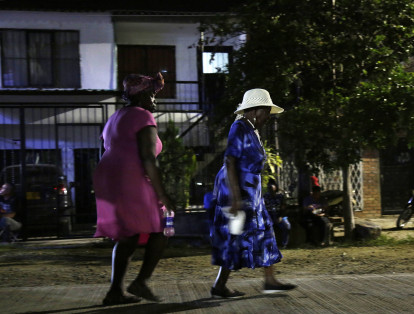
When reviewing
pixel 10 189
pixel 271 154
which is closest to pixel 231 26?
pixel 271 154

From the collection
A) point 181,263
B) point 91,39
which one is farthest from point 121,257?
point 91,39

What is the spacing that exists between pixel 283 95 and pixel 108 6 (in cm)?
917

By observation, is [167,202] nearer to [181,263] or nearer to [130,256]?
[130,256]

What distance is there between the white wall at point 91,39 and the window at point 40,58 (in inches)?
6.8

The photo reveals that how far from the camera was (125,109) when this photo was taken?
196 inches

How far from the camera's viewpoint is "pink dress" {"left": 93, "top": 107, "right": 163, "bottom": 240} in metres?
4.80

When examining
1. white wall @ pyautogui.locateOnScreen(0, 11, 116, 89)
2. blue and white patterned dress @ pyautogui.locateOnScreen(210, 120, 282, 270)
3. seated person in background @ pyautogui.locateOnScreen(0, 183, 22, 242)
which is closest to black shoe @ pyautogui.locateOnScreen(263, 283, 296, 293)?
blue and white patterned dress @ pyautogui.locateOnScreen(210, 120, 282, 270)

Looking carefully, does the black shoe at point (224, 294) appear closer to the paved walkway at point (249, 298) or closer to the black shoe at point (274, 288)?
the paved walkway at point (249, 298)

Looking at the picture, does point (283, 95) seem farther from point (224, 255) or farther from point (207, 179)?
point (224, 255)

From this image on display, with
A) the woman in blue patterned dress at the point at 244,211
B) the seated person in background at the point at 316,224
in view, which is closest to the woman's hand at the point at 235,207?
the woman in blue patterned dress at the point at 244,211

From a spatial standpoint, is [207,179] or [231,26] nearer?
[231,26]

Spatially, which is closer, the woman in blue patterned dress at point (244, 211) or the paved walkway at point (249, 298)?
the paved walkway at point (249, 298)

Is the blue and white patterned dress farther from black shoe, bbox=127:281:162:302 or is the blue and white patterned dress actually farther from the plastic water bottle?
black shoe, bbox=127:281:162:302

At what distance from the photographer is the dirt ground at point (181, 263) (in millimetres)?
7320
